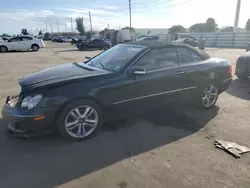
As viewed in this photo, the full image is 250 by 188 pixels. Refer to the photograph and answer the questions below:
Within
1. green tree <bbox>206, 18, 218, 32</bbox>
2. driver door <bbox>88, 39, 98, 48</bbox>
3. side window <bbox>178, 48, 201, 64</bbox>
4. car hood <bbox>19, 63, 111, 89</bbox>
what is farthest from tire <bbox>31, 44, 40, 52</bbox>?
green tree <bbox>206, 18, 218, 32</bbox>

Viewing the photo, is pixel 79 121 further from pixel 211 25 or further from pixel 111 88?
pixel 211 25

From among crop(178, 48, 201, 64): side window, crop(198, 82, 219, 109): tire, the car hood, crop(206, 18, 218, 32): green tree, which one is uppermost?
crop(206, 18, 218, 32): green tree

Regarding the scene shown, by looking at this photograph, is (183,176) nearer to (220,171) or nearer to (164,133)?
(220,171)

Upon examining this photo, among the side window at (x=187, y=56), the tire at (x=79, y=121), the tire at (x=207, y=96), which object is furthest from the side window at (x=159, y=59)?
the tire at (x=79, y=121)

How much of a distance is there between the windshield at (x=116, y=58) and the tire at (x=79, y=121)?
→ 83 centimetres

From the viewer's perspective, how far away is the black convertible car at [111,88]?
363cm

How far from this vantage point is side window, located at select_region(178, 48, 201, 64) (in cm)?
487

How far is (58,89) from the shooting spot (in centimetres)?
365

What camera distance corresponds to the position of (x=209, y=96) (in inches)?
210

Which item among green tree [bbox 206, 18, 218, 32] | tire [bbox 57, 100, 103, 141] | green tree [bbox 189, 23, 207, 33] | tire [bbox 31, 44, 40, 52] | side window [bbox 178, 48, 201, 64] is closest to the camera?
tire [bbox 57, 100, 103, 141]

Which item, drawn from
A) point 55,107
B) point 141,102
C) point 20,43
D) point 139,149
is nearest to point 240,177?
point 139,149

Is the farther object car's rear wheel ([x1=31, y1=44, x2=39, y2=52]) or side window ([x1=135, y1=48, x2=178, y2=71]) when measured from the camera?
car's rear wheel ([x1=31, y1=44, x2=39, y2=52])

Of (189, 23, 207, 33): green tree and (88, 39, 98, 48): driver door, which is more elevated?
(189, 23, 207, 33): green tree

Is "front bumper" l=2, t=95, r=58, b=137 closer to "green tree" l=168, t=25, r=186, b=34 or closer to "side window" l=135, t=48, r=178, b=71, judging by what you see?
"side window" l=135, t=48, r=178, b=71
